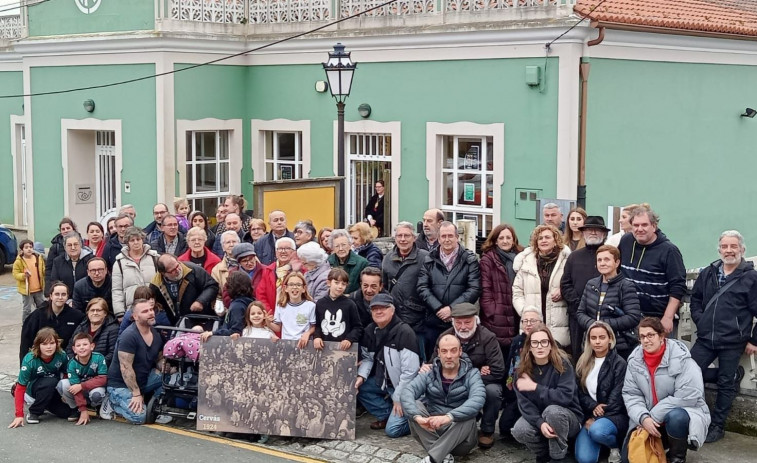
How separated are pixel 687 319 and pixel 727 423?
975mm

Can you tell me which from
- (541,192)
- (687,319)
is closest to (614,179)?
(541,192)

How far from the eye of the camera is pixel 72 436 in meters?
10.1

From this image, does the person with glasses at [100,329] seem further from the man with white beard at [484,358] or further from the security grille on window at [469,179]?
the security grille on window at [469,179]

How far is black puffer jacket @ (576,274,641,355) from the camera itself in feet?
30.2

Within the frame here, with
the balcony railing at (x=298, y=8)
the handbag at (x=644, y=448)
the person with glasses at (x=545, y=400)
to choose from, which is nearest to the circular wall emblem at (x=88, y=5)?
the balcony railing at (x=298, y=8)

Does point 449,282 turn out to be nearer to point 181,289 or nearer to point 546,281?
point 546,281

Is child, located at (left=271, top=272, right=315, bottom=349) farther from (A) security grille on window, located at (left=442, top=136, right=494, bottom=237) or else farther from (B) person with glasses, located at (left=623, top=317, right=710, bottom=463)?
(A) security grille on window, located at (left=442, top=136, right=494, bottom=237)

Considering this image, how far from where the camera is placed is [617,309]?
9266 millimetres

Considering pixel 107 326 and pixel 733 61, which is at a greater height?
pixel 733 61

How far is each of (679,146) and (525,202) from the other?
3192 millimetres

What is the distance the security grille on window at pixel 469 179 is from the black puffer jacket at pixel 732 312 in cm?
744

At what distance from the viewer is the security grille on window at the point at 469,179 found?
1666 cm

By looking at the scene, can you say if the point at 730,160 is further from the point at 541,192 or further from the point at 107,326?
the point at 107,326

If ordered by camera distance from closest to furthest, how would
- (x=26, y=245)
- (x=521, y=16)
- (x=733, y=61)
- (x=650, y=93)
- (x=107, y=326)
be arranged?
(x=107, y=326), (x=26, y=245), (x=521, y=16), (x=650, y=93), (x=733, y=61)
